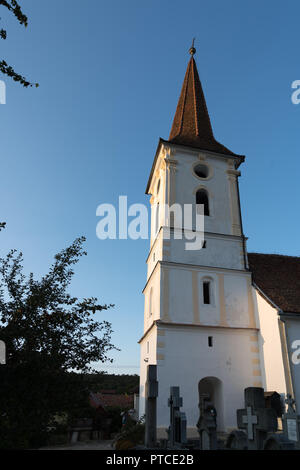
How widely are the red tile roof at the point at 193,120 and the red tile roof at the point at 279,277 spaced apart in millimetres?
6633

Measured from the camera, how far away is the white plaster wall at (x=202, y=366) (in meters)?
13.5

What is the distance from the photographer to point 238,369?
14586mm

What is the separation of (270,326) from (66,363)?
Result: 11.0 metres

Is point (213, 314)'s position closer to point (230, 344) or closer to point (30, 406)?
point (230, 344)

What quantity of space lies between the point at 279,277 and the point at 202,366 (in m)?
6.32

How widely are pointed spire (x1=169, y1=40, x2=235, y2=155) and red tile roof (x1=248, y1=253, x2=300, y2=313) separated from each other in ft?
22.1

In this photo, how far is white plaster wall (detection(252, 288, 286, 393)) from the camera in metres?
13.4

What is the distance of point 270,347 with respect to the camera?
46.7 ft

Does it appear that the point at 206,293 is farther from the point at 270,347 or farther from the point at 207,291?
the point at 270,347

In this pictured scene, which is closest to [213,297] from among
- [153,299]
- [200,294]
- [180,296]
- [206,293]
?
[206,293]

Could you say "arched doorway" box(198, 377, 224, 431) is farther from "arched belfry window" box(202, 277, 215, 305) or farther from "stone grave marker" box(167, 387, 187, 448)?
"stone grave marker" box(167, 387, 187, 448)

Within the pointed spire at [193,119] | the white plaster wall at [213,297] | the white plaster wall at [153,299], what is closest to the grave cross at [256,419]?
the white plaster wall at [213,297]

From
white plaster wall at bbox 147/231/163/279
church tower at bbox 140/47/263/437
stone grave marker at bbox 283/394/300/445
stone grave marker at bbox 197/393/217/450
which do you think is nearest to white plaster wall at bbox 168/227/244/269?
church tower at bbox 140/47/263/437

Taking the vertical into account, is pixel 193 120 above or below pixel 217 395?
above
